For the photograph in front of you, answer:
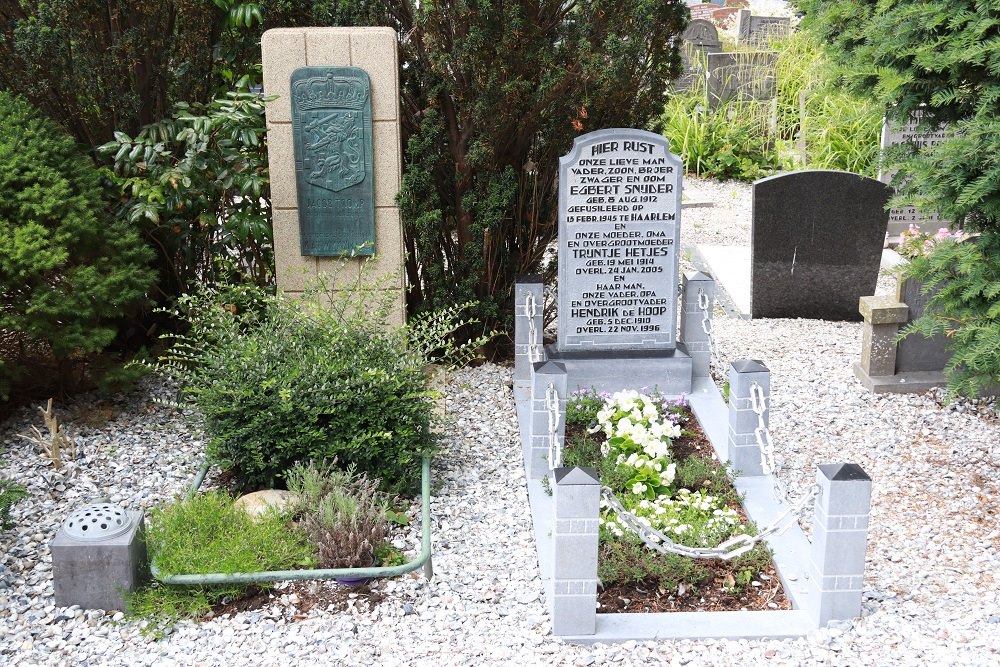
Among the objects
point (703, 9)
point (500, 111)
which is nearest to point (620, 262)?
point (500, 111)

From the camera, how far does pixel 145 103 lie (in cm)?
638

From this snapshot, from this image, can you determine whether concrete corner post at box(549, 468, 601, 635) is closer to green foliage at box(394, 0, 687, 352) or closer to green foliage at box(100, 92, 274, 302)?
green foliage at box(100, 92, 274, 302)

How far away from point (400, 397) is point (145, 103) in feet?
9.43

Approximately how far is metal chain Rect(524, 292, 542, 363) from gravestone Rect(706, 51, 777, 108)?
27.3ft

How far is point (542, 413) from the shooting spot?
5.20 metres

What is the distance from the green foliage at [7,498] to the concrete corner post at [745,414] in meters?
3.49

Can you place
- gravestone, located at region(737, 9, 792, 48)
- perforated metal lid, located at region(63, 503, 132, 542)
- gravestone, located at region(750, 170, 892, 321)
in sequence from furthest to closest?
gravestone, located at region(737, 9, 792, 48), gravestone, located at region(750, 170, 892, 321), perforated metal lid, located at region(63, 503, 132, 542)

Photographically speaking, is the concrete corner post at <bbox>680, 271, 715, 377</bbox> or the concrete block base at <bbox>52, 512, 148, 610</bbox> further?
the concrete corner post at <bbox>680, 271, 715, 377</bbox>

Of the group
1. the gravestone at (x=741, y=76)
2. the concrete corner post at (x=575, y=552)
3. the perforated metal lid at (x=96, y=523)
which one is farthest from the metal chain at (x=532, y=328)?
the gravestone at (x=741, y=76)

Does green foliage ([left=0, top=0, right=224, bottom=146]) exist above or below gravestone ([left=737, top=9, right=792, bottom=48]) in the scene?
below

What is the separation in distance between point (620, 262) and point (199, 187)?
266cm

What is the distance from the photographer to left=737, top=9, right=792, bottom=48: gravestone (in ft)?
48.8

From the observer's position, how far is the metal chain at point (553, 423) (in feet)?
16.2

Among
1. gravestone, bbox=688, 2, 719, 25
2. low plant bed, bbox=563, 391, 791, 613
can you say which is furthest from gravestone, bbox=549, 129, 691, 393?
gravestone, bbox=688, 2, 719, 25
